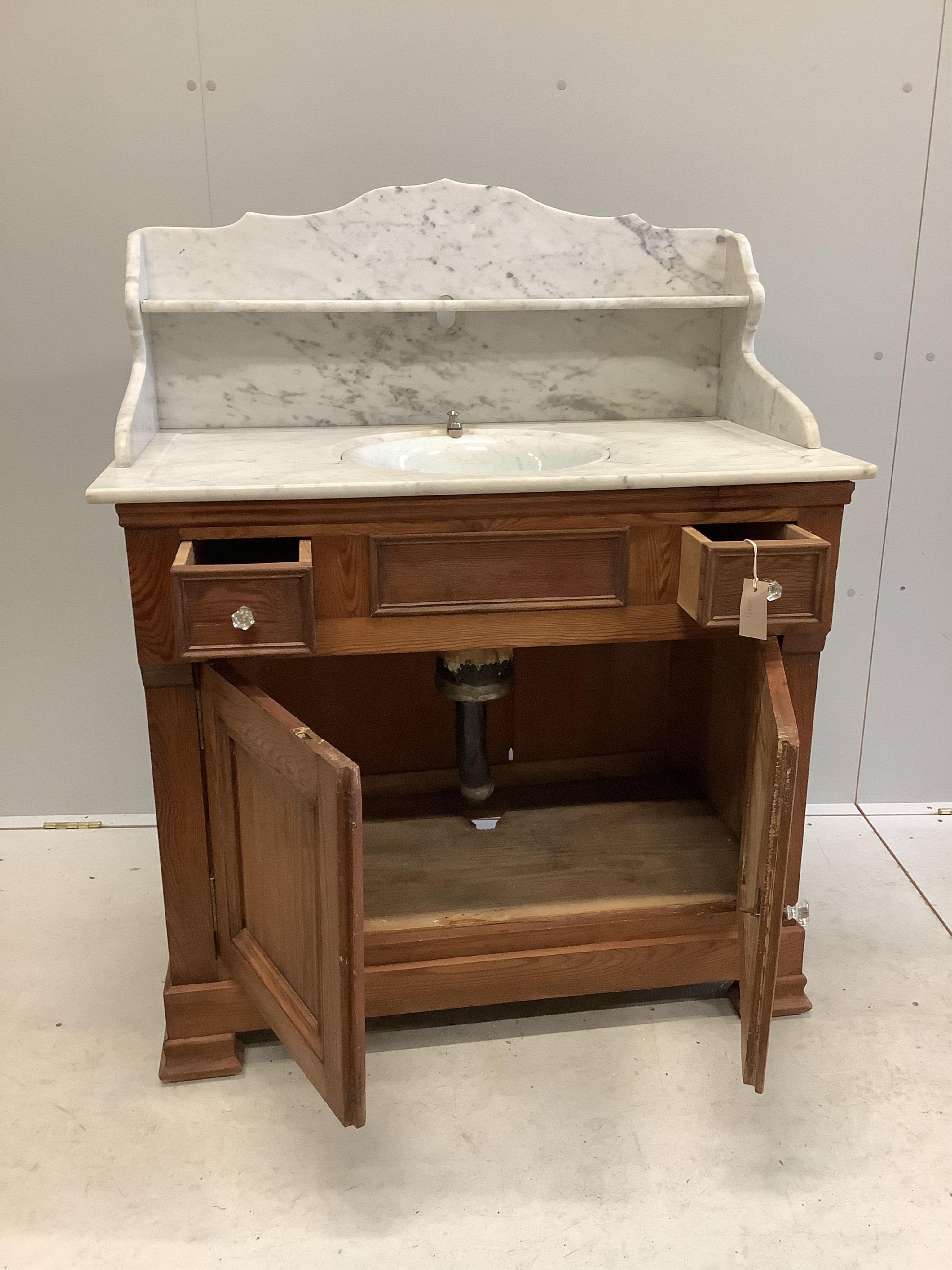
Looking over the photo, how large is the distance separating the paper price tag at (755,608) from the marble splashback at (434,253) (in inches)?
27.9

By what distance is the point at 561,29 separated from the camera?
174 centimetres

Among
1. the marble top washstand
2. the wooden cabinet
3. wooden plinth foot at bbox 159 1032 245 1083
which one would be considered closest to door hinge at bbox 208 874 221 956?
the wooden cabinet

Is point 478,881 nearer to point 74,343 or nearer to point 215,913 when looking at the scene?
point 215,913

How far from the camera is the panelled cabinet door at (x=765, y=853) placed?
1.17m

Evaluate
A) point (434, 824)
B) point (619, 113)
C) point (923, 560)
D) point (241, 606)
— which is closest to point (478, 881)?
point (434, 824)

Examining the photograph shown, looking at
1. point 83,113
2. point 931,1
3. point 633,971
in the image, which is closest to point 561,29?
point 931,1

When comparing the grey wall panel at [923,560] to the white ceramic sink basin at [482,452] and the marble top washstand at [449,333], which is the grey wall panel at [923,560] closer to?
the marble top washstand at [449,333]

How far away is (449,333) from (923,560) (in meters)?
1.09

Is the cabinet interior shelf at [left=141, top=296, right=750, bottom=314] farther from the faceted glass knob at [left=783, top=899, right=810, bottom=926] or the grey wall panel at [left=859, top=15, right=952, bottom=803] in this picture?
the faceted glass knob at [left=783, top=899, right=810, bottom=926]

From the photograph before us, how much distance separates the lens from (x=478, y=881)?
5.29 ft

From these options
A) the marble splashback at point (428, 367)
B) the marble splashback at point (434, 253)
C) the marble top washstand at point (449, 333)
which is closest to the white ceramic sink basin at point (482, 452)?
the marble top washstand at point (449, 333)

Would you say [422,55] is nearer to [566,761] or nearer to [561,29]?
[561,29]

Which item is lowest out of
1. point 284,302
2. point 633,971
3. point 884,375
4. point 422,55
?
point 633,971

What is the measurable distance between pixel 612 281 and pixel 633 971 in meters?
1.14
